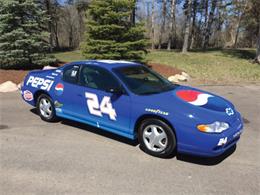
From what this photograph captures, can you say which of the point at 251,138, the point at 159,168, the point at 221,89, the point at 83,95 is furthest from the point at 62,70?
the point at 221,89

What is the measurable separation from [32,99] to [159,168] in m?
3.68

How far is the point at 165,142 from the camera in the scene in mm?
4789

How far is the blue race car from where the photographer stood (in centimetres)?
448

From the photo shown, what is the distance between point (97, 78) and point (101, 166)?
181cm

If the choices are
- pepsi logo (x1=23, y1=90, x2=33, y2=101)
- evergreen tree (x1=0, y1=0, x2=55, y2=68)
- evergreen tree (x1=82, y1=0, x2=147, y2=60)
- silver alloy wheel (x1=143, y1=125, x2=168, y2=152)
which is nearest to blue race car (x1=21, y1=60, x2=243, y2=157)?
silver alloy wheel (x1=143, y1=125, x2=168, y2=152)

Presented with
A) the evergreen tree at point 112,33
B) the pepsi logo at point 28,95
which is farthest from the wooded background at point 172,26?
the pepsi logo at point 28,95

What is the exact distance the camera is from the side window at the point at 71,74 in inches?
235

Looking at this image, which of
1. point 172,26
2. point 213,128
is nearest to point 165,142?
point 213,128

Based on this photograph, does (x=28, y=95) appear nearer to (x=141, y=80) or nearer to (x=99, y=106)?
(x=99, y=106)

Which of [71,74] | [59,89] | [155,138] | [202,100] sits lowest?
[155,138]

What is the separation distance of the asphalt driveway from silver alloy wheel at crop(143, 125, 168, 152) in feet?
0.60

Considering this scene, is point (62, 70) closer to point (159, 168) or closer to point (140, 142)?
point (140, 142)

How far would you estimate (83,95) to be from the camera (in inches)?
224

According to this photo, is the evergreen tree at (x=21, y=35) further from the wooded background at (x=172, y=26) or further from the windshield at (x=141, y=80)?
the wooded background at (x=172, y=26)
